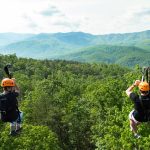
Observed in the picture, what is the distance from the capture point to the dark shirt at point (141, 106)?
16.9m

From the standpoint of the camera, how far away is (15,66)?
625 ft

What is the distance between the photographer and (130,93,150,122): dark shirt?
666 inches

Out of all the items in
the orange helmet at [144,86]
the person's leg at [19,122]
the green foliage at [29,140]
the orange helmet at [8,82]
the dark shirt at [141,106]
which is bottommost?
the green foliage at [29,140]

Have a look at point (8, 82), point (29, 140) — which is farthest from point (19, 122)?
point (29, 140)

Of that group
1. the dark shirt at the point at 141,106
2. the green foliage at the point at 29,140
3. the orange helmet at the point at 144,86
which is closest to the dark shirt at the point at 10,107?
the dark shirt at the point at 141,106

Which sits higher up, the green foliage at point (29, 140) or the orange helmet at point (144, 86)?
the orange helmet at point (144, 86)

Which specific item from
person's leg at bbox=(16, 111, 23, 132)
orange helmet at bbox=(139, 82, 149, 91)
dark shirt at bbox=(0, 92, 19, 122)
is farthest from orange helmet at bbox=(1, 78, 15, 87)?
orange helmet at bbox=(139, 82, 149, 91)

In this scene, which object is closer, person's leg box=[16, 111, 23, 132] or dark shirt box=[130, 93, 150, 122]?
dark shirt box=[130, 93, 150, 122]

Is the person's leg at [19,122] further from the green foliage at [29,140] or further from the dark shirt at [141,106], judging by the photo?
the green foliage at [29,140]

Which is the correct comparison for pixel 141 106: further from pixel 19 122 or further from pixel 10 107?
pixel 19 122

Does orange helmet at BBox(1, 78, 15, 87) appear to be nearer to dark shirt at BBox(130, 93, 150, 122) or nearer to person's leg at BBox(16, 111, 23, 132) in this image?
person's leg at BBox(16, 111, 23, 132)

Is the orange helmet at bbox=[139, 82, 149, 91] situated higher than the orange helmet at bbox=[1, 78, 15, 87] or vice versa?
the orange helmet at bbox=[1, 78, 15, 87]

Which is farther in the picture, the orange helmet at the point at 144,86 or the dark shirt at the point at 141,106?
the dark shirt at the point at 141,106

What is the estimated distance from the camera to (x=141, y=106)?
1728 cm
